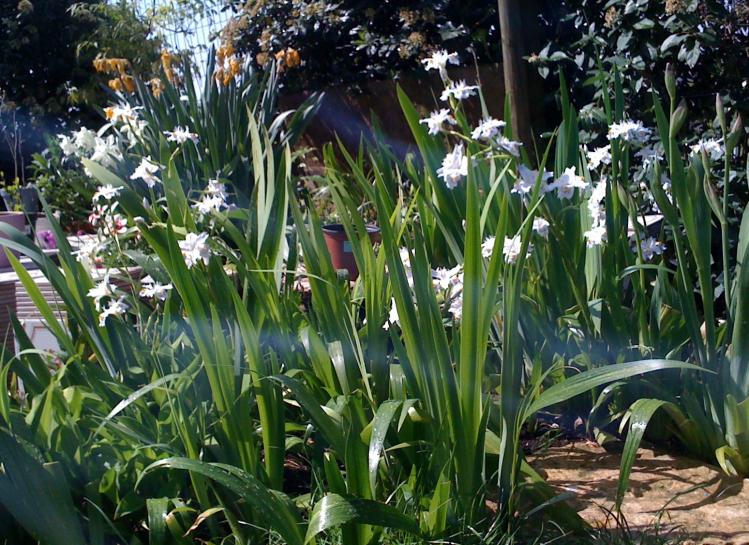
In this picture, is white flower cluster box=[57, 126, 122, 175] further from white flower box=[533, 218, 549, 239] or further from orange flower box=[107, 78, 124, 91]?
orange flower box=[107, 78, 124, 91]

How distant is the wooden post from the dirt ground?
1.64 m

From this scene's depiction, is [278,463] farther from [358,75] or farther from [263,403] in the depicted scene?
[358,75]

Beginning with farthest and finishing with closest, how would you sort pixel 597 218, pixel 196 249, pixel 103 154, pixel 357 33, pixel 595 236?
1. pixel 357 33
2. pixel 103 154
3. pixel 597 218
4. pixel 595 236
5. pixel 196 249

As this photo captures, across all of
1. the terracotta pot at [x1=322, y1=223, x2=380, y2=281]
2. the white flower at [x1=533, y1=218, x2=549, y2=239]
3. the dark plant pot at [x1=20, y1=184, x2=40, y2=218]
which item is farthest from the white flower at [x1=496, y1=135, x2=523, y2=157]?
the dark plant pot at [x1=20, y1=184, x2=40, y2=218]

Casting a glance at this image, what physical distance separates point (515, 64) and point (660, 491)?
218 cm

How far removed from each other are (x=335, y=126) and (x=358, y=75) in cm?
40

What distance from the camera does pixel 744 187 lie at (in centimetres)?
309

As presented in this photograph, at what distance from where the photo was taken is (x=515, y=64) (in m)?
3.39

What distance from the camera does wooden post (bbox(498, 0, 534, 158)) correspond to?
320 cm

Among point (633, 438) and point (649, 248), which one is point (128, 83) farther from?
point (633, 438)

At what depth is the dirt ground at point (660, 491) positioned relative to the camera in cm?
146

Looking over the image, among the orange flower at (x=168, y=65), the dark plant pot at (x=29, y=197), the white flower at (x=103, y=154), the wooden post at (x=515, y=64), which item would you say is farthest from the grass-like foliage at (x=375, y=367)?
the dark plant pot at (x=29, y=197)

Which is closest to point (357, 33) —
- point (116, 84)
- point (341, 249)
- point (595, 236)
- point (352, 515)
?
point (116, 84)

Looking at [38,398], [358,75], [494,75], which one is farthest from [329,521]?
[358,75]
